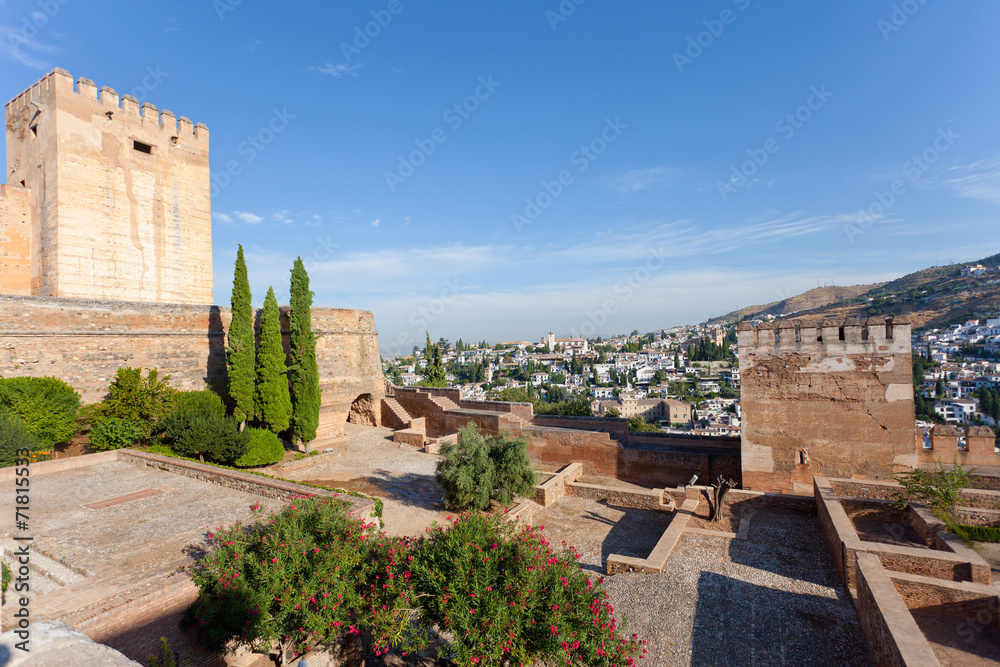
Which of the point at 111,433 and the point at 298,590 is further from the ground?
the point at 111,433

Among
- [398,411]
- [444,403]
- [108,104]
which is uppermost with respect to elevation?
[108,104]

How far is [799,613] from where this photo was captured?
588 cm

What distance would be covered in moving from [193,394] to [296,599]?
11.6m

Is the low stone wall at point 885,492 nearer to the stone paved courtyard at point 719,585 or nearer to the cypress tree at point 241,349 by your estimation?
the stone paved courtyard at point 719,585

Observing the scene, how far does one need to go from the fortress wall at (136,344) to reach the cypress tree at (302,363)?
7.85 ft

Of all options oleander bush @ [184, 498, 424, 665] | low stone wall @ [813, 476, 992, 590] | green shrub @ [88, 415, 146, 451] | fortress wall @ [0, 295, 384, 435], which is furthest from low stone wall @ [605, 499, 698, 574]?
fortress wall @ [0, 295, 384, 435]

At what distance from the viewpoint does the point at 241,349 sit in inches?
554

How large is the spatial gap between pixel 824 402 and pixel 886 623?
635cm

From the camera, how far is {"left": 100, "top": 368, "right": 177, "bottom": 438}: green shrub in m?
12.3

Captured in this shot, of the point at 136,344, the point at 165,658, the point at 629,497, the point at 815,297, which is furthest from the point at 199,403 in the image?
the point at 815,297

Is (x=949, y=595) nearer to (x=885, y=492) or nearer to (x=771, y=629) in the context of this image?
(x=771, y=629)

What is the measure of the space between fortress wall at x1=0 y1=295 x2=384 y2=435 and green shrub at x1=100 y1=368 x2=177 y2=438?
34.4 inches

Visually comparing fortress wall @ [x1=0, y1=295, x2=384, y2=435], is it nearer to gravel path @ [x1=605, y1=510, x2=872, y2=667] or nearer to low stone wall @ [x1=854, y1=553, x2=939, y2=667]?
gravel path @ [x1=605, y1=510, x2=872, y2=667]

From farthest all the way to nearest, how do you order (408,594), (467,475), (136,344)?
(136,344) → (467,475) → (408,594)
